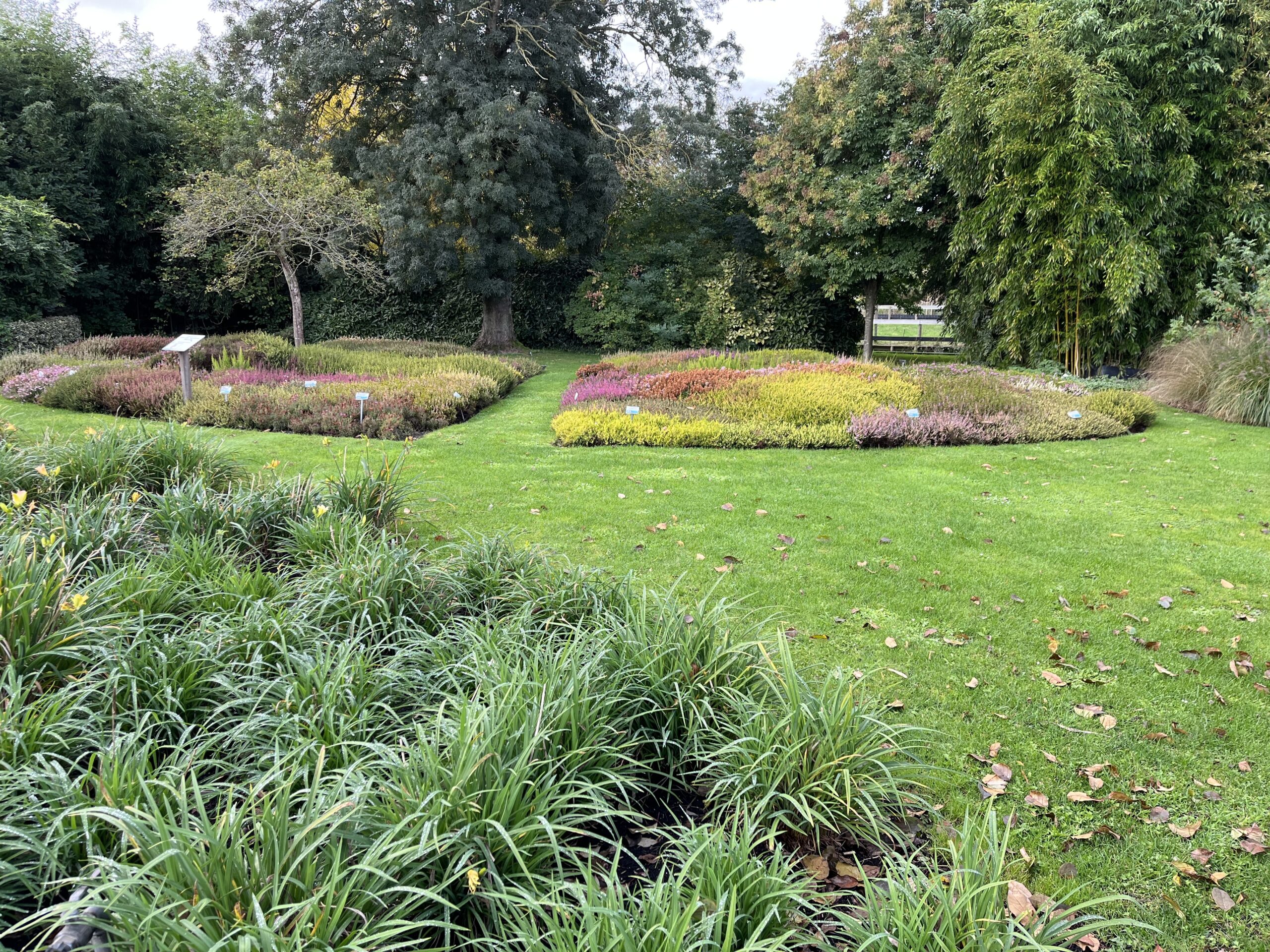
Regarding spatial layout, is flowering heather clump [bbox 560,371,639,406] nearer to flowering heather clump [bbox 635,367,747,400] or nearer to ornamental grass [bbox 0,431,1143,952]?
flowering heather clump [bbox 635,367,747,400]

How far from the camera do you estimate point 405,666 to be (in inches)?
103

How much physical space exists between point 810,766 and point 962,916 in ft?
1.88

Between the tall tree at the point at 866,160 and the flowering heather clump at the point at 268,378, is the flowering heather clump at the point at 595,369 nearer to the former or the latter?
the flowering heather clump at the point at 268,378

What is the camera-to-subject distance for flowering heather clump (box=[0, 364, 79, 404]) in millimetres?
9078

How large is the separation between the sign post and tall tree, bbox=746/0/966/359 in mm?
12434

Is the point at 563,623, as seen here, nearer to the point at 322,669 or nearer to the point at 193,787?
the point at 322,669

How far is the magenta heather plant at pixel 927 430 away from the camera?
774 cm

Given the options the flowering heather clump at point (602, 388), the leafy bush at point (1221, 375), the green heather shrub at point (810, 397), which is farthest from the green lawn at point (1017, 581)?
the flowering heather clump at point (602, 388)

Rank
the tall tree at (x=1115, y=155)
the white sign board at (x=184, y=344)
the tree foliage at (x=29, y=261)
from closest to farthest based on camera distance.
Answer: the white sign board at (x=184, y=344), the tall tree at (x=1115, y=155), the tree foliage at (x=29, y=261)

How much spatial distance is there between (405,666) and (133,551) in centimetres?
150

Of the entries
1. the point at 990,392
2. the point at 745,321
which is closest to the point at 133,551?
the point at 990,392

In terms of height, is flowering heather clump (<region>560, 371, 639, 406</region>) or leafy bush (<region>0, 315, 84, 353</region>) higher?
leafy bush (<region>0, 315, 84, 353</region>)

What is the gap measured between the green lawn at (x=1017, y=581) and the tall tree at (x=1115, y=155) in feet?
14.5

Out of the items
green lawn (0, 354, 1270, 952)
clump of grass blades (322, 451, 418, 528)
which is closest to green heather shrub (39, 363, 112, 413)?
green lawn (0, 354, 1270, 952)
